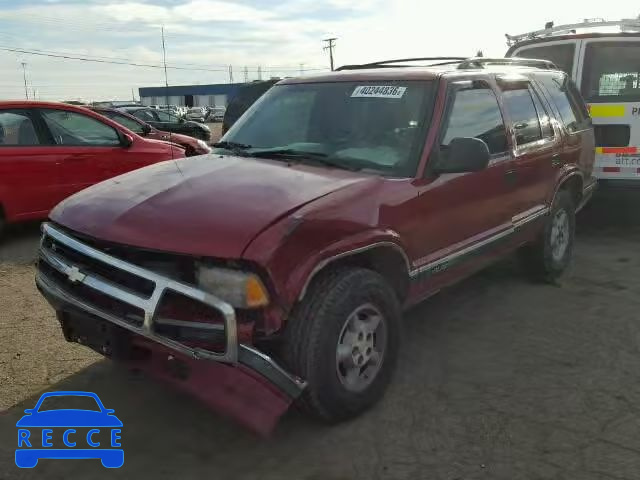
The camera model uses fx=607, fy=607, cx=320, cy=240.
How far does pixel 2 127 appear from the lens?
6.71m

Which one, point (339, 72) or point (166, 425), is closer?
point (166, 425)

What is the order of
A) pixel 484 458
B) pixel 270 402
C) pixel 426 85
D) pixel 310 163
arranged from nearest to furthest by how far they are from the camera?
pixel 270 402
pixel 484 458
pixel 310 163
pixel 426 85

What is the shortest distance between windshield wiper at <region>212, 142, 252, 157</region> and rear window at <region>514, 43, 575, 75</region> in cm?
496

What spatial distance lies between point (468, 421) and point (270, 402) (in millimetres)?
1187

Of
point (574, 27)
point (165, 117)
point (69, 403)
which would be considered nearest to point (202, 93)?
point (165, 117)

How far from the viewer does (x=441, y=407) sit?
3.39 meters

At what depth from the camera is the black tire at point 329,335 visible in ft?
9.46

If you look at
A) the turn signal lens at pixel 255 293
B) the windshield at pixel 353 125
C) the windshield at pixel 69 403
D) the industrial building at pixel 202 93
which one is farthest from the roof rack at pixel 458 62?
the industrial building at pixel 202 93

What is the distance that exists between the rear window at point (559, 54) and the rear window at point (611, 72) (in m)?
0.20

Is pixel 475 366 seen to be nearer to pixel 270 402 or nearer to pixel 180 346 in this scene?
pixel 270 402

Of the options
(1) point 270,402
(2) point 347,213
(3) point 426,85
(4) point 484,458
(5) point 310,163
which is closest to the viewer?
(1) point 270,402

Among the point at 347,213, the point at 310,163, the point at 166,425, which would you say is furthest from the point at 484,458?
the point at 310,163

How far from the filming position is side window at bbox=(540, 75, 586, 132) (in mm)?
5555

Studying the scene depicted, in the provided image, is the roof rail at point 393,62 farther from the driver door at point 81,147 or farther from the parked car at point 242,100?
the parked car at point 242,100
